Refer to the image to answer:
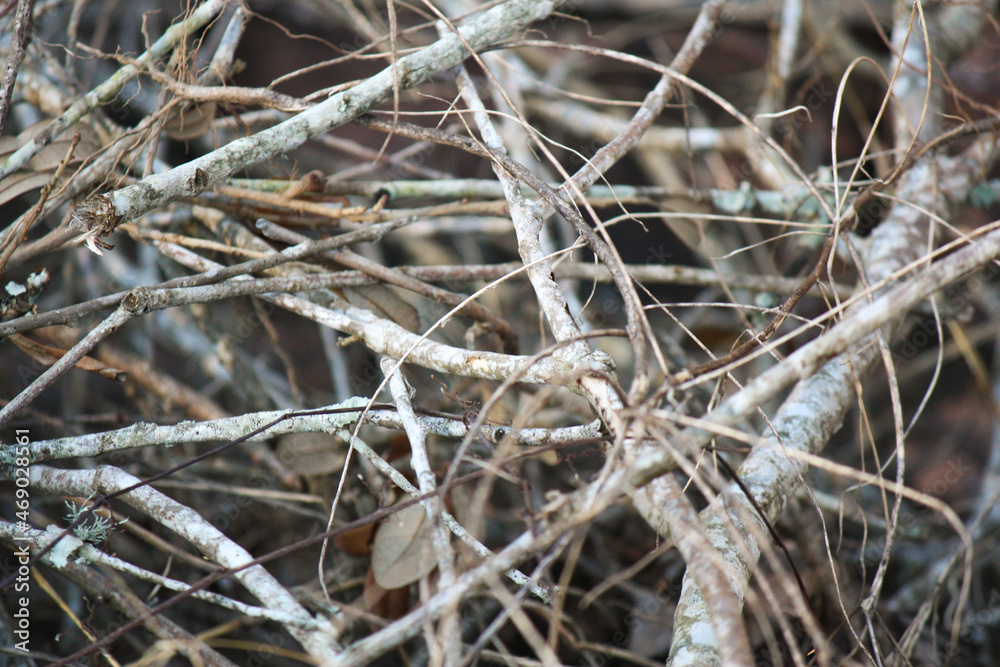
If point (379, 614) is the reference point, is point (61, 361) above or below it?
above

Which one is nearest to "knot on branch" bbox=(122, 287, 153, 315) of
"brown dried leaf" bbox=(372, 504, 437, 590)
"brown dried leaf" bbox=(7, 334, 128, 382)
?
"brown dried leaf" bbox=(7, 334, 128, 382)

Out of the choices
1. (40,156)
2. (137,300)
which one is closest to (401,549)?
(137,300)

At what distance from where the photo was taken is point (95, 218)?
876 millimetres

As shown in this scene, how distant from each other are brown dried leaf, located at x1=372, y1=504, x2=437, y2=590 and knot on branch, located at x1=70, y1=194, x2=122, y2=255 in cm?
67

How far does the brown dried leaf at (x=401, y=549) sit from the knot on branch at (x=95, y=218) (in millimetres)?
669

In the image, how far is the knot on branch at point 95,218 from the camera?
2.84 feet

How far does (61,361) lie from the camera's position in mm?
955

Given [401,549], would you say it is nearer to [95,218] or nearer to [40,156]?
[95,218]

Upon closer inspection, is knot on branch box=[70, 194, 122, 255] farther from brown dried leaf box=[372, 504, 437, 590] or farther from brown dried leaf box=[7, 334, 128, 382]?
brown dried leaf box=[372, 504, 437, 590]

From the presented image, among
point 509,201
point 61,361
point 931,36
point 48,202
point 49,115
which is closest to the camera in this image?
point 61,361

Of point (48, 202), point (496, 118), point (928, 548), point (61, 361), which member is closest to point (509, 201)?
point (61, 361)

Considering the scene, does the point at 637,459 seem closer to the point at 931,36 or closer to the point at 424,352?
the point at 424,352

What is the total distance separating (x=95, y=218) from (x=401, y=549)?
753 mm

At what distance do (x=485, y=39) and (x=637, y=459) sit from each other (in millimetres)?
894
